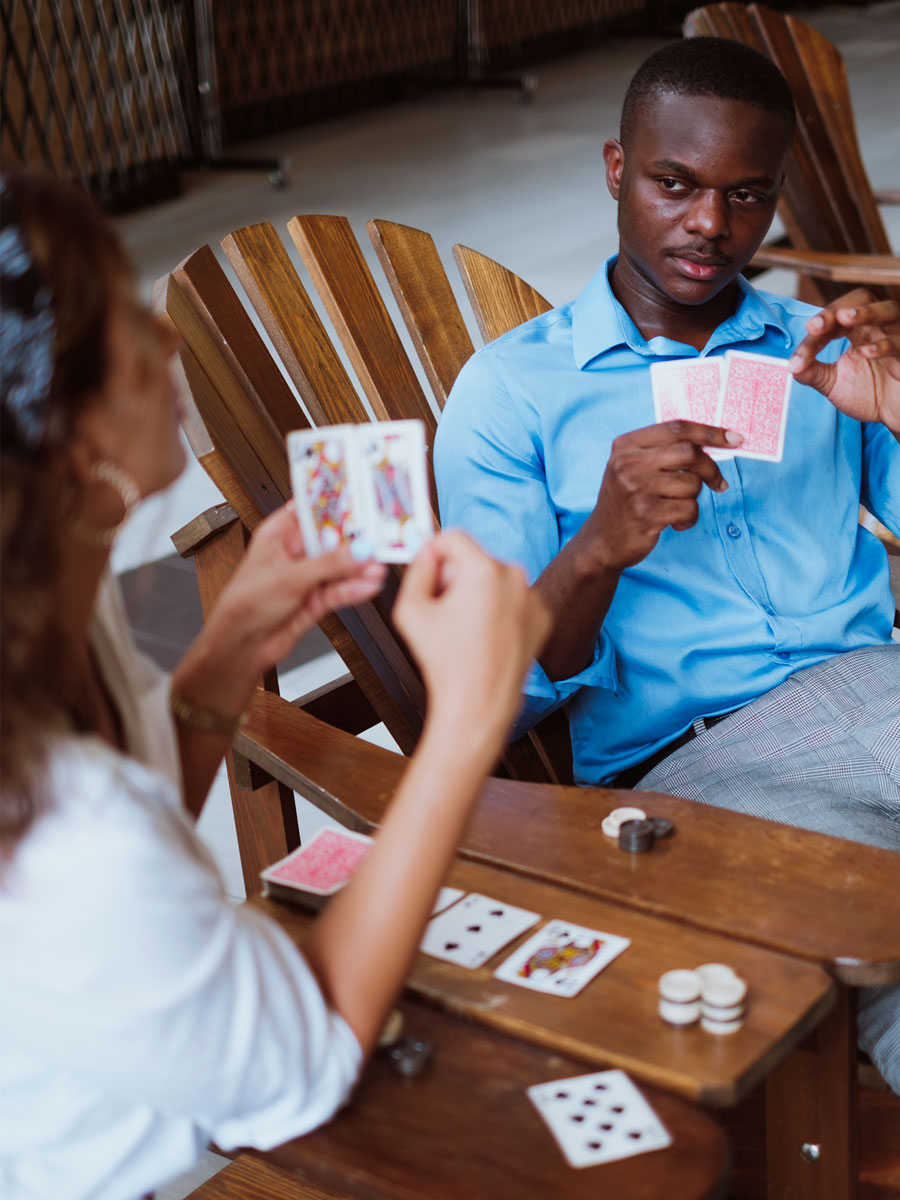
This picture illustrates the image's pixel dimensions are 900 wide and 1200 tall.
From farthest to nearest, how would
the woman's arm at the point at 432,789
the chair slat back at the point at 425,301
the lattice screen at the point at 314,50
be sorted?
the lattice screen at the point at 314,50 < the chair slat back at the point at 425,301 < the woman's arm at the point at 432,789

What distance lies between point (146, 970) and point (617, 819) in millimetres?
610

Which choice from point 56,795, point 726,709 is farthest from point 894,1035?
point 56,795

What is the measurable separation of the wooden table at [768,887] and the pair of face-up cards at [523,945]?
0.07 m

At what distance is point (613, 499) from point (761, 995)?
0.58 meters

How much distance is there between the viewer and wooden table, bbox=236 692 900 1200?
3.94 ft

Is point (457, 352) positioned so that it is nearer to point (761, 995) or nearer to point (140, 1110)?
point (761, 995)

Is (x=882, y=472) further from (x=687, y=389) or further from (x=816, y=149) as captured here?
(x=816, y=149)

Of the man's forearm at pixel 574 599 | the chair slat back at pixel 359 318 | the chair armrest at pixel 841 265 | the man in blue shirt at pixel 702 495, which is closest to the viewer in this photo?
the man's forearm at pixel 574 599

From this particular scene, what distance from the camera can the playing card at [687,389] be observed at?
167 cm

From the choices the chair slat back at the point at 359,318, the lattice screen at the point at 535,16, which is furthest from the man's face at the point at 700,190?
the lattice screen at the point at 535,16

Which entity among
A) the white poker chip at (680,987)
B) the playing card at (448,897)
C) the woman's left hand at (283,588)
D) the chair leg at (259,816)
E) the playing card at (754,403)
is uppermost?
the woman's left hand at (283,588)

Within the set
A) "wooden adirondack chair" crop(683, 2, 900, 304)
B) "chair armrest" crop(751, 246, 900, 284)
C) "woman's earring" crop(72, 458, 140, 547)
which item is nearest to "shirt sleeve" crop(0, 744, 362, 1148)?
"woman's earring" crop(72, 458, 140, 547)

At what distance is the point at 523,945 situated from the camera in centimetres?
120

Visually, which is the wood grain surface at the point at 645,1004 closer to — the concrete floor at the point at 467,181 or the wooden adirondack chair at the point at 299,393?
the wooden adirondack chair at the point at 299,393
